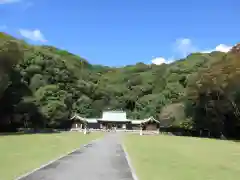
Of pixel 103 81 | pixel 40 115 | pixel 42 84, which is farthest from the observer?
pixel 103 81

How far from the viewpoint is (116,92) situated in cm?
9812

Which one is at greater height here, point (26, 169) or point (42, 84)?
point (42, 84)

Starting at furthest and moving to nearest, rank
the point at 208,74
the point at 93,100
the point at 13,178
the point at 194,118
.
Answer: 1. the point at 93,100
2. the point at 194,118
3. the point at 208,74
4. the point at 13,178

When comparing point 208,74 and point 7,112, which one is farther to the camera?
point 7,112

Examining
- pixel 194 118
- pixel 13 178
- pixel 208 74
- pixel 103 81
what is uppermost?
pixel 103 81

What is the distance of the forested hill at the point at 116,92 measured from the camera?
151ft

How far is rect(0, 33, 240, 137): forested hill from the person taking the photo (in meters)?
46.1

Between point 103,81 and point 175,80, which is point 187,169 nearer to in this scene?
point 175,80

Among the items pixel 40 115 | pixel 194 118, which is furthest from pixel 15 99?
pixel 194 118

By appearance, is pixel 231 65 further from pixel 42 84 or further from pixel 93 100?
pixel 93 100

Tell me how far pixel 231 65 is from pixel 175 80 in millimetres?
37170

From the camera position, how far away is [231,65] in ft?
135

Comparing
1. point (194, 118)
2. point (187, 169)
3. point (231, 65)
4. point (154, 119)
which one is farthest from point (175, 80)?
point (187, 169)

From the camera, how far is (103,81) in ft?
338
